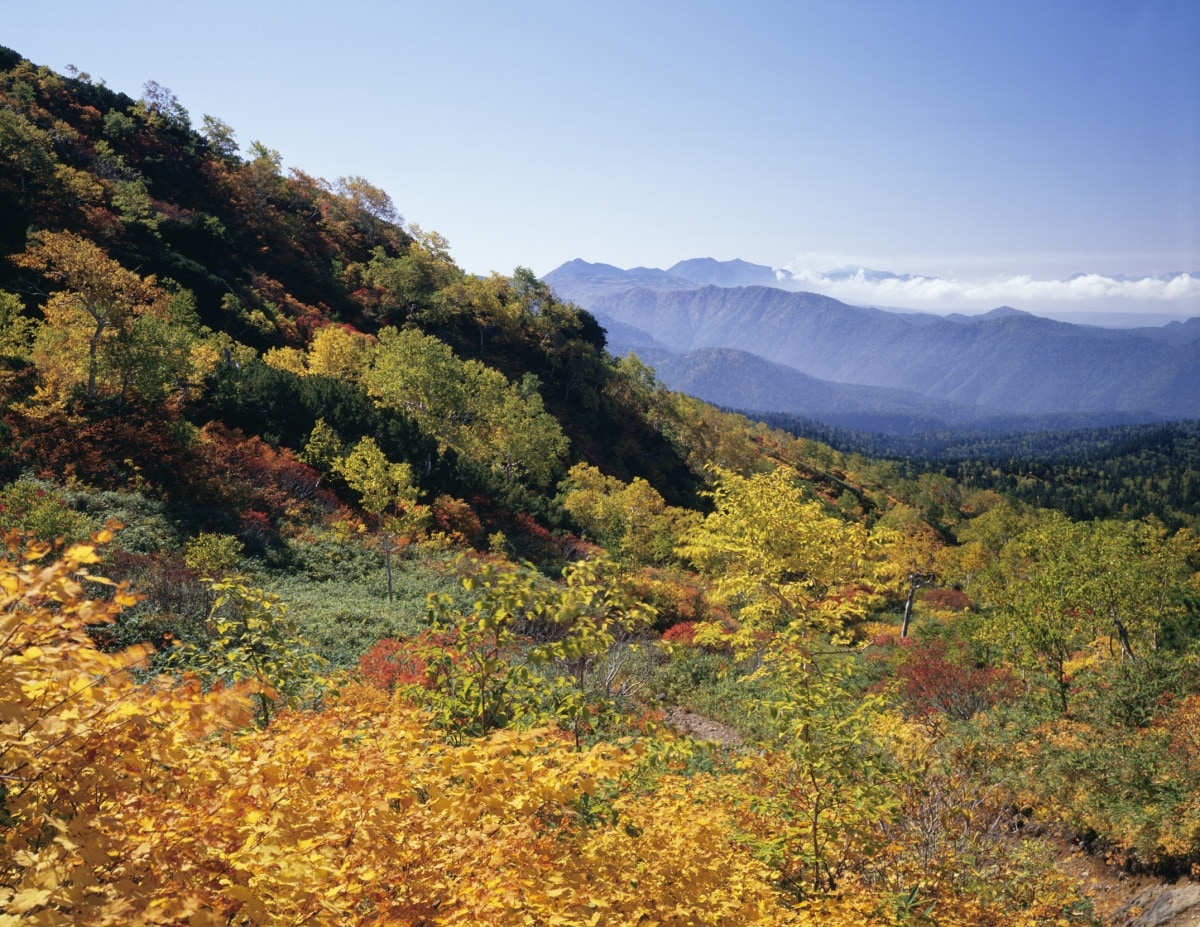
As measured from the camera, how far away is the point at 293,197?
63.1 m

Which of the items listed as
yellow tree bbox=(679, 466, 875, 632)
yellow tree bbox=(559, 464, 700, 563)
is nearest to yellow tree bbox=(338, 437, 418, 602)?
yellow tree bbox=(679, 466, 875, 632)

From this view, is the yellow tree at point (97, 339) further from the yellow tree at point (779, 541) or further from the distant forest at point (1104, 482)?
the distant forest at point (1104, 482)

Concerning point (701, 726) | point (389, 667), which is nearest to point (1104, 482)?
point (701, 726)

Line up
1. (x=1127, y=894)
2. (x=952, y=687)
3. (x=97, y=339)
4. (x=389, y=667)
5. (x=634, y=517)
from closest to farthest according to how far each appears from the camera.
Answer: (x=1127, y=894) → (x=389, y=667) → (x=952, y=687) → (x=97, y=339) → (x=634, y=517)

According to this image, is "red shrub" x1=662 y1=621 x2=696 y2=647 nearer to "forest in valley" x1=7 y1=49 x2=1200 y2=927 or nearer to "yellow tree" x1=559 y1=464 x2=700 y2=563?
"forest in valley" x1=7 y1=49 x2=1200 y2=927

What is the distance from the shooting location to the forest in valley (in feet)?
9.80

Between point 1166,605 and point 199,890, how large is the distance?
2694 cm

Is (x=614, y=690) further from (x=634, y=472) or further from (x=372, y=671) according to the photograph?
(x=634, y=472)

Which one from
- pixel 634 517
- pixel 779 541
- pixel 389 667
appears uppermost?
pixel 779 541

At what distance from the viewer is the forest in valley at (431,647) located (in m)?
2.99

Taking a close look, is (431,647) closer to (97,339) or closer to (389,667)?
(389,667)

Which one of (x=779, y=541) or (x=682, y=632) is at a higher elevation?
(x=779, y=541)

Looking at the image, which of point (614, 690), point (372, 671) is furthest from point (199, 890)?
point (614, 690)

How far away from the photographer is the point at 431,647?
19.7ft
